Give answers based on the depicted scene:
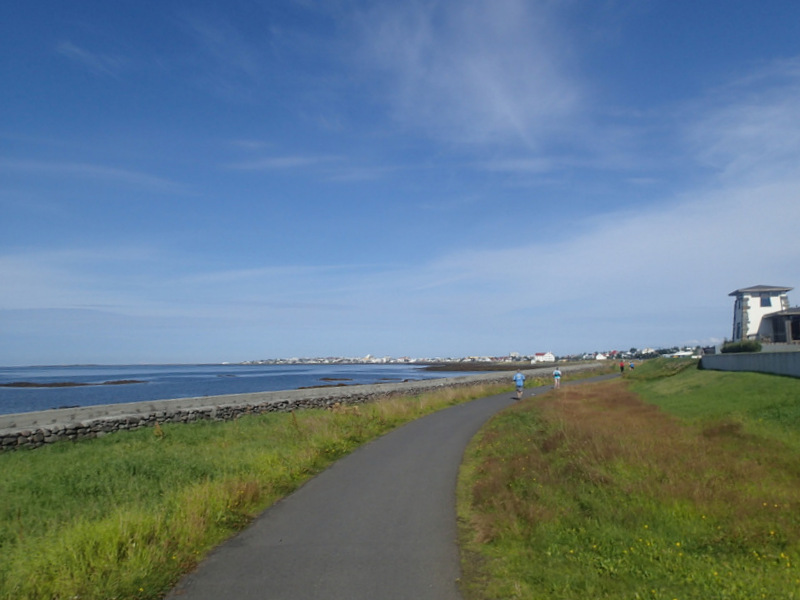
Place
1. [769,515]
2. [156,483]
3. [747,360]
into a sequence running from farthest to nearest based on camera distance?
A: 1. [747,360]
2. [156,483]
3. [769,515]

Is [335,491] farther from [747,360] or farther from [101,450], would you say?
[747,360]

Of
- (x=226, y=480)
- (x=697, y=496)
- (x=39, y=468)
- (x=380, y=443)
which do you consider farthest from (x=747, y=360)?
(x=39, y=468)

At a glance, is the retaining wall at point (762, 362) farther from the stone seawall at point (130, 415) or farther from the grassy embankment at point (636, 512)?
the stone seawall at point (130, 415)

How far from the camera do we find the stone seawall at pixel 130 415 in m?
18.6

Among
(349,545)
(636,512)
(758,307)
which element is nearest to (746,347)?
(758,307)

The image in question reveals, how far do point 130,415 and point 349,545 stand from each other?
1743 cm

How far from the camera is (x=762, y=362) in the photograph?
28.5 metres

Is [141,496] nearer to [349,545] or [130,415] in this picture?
[349,545]

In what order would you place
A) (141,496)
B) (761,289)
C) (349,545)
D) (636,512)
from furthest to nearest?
(761,289)
(141,496)
(636,512)
(349,545)

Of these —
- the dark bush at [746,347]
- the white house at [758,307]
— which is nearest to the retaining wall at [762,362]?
the dark bush at [746,347]

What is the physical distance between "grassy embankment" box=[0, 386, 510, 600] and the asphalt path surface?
0.46 m

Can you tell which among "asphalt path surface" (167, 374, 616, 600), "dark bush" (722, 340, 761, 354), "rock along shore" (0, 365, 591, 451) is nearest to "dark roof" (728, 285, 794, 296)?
"dark bush" (722, 340, 761, 354)

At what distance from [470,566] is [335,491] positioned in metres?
4.49

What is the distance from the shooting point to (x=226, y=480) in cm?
1064
